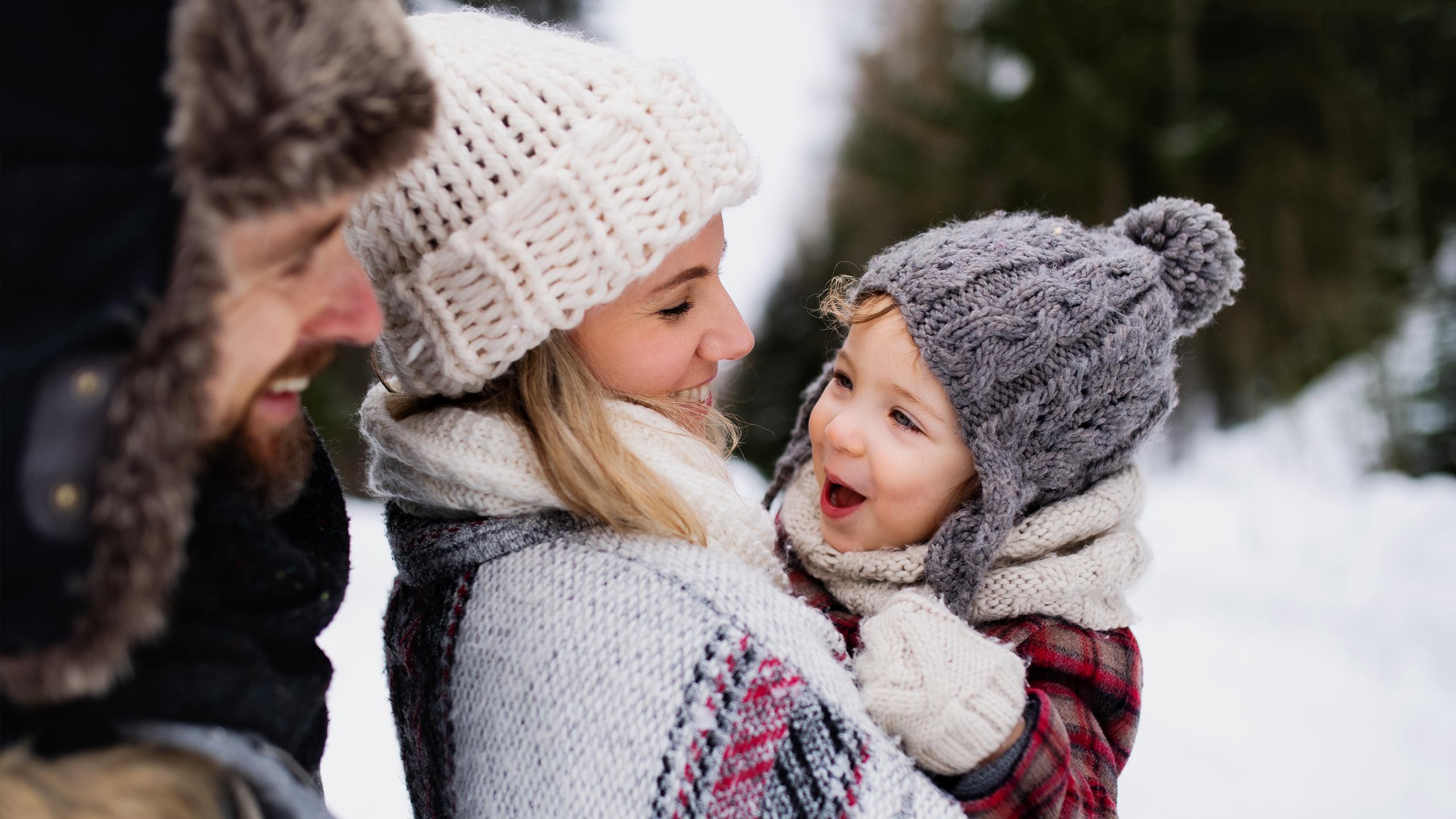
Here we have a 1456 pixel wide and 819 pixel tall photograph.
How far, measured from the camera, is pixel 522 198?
54.3 inches

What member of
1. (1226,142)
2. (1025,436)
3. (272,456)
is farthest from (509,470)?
(1226,142)

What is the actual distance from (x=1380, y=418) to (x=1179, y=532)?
3.12 m

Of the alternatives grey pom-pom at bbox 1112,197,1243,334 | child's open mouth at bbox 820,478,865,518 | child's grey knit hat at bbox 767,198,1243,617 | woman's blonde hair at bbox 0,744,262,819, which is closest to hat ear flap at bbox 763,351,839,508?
child's open mouth at bbox 820,478,865,518

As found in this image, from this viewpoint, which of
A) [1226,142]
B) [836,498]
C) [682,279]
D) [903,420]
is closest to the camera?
[682,279]

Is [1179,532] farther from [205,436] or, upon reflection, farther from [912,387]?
[205,436]

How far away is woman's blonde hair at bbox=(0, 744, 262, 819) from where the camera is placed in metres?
0.90

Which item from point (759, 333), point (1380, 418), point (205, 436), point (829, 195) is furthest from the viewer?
point (829, 195)

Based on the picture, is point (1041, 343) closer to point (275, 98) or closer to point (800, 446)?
point (800, 446)

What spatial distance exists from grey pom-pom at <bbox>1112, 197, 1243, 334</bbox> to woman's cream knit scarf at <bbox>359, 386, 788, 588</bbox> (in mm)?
958

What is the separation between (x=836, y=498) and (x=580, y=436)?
0.71 meters

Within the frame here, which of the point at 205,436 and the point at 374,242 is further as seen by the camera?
the point at 374,242

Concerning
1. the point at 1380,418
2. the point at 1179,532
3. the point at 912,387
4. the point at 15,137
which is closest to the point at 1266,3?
the point at 1380,418

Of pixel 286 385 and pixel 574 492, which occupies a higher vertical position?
pixel 286 385

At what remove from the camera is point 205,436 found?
38.7 inches
